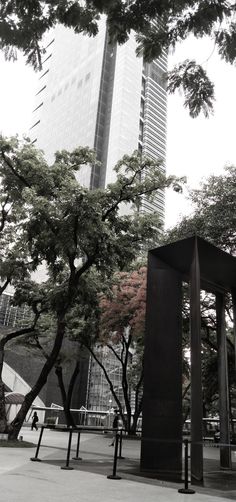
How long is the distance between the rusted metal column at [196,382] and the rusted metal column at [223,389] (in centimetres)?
239

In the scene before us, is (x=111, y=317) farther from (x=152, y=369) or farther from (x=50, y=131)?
(x=50, y=131)

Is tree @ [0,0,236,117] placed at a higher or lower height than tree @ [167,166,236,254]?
lower

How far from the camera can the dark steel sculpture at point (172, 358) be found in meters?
8.56

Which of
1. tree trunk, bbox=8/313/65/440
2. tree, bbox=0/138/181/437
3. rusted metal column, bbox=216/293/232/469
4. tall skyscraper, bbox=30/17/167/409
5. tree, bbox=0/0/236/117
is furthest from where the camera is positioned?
tall skyscraper, bbox=30/17/167/409

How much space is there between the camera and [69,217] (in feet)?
46.5

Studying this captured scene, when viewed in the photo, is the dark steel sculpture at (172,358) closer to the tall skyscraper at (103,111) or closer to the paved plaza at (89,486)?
the paved plaza at (89,486)

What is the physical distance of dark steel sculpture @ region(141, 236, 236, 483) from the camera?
28.1 ft

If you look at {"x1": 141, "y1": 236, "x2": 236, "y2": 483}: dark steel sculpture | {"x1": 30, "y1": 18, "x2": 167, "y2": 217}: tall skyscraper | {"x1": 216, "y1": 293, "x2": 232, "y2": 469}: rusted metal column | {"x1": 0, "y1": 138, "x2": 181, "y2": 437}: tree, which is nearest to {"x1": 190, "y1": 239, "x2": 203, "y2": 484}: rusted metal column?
{"x1": 141, "y1": 236, "x2": 236, "y2": 483}: dark steel sculpture

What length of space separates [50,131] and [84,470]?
7967 centimetres

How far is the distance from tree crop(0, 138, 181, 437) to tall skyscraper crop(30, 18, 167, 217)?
147 feet

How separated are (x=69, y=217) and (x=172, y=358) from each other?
6516mm

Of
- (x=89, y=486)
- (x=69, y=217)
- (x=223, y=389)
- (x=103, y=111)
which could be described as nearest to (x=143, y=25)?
(x=89, y=486)

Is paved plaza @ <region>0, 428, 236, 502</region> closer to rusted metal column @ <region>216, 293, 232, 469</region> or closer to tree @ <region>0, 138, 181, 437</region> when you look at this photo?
rusted metal column @ <region>216, 293, 232, 469</region>

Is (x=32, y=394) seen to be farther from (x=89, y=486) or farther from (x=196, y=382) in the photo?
(x=89, y=486)
